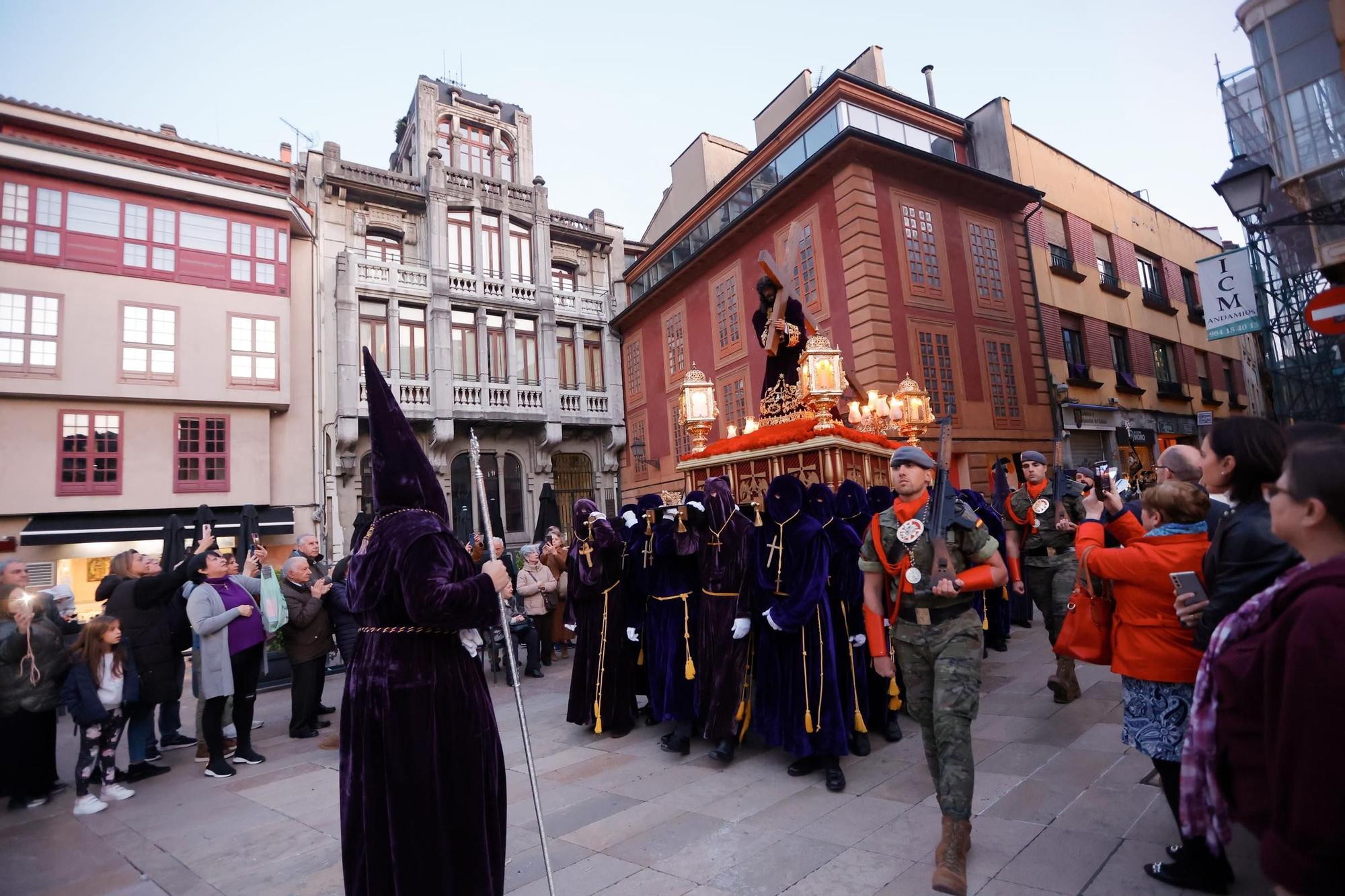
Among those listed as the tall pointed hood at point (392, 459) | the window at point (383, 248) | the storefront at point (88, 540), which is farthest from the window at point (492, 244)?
the tall pointed hood at point (392, 459)

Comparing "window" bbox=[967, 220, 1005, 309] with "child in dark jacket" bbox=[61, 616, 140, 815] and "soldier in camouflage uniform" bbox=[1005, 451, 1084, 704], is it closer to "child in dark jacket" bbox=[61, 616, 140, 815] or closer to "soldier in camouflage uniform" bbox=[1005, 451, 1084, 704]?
"soldier in camouflage uniform" bbox=[1005, 451, 1084, 704]

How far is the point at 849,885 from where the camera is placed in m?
3.35

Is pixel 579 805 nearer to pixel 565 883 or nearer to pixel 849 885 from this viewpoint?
pixel 565 883

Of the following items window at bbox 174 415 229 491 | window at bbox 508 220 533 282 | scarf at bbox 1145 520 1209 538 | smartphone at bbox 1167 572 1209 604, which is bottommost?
smartphone at bbox 1167 572 1209 604

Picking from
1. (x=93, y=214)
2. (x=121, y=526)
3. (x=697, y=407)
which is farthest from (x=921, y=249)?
(x=93, y=214)

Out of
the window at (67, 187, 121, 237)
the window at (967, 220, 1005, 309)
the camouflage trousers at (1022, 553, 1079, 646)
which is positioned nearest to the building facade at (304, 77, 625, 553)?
the window at (67, 187, 121, 237)

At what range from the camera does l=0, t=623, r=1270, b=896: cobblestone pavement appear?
3.48 m

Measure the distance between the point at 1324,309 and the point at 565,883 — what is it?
39.5 ft

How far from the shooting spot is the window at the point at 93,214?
1784 centimetres

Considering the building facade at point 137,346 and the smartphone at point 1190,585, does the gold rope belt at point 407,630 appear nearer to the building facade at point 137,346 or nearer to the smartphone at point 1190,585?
the smartphone at point 1190,585

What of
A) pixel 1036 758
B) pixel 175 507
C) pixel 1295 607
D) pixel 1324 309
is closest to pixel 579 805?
pixel 1036 758

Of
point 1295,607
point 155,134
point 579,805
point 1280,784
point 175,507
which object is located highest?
point 155,134

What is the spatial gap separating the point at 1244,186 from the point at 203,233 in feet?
77.0

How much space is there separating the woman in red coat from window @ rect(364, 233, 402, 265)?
893 inches
